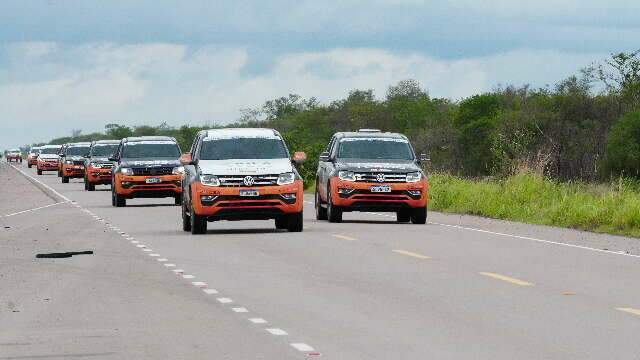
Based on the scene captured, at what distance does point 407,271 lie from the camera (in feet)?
64.7

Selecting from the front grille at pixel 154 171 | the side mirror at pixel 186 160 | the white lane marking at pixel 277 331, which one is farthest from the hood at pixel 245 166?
the white lane marking at pixel 277 331

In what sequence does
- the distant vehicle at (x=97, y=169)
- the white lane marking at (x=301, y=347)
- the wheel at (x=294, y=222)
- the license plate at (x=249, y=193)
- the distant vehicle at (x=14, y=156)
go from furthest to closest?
1. the distant vehicle at (x=14, y=156)
2. the distant vehicle at (x=97, y=169)
3. the wheel at (x=294, y=222)
4. the license plate at (x=249, y=193)
5. the white lane marking at (x=301, y=347)

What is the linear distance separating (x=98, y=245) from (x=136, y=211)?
1515 centimetres

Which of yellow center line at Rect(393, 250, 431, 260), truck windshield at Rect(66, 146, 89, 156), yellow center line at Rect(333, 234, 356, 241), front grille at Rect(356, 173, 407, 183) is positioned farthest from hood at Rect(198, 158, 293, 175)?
truck windshield at Rect(66, 146, 89, 156)

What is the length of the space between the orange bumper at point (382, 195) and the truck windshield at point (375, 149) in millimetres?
1568

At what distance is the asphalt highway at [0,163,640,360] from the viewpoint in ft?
39.9

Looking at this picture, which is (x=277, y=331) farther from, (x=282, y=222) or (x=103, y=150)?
(x=103, y=150)

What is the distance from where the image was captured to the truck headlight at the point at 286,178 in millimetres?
29109

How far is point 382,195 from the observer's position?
1280 inches

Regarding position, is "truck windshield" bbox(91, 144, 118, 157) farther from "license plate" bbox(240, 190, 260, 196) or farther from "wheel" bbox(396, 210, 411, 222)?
"license plate" bbox(240, 190, 260, 196)

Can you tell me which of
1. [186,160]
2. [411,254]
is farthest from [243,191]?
[411,254]

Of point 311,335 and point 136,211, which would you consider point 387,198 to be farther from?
point 311,335

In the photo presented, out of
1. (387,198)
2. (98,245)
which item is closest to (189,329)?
(98,245)

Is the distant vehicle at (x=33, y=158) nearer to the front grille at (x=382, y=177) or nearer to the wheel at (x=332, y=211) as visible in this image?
the wheel at (x=332, y=211)
